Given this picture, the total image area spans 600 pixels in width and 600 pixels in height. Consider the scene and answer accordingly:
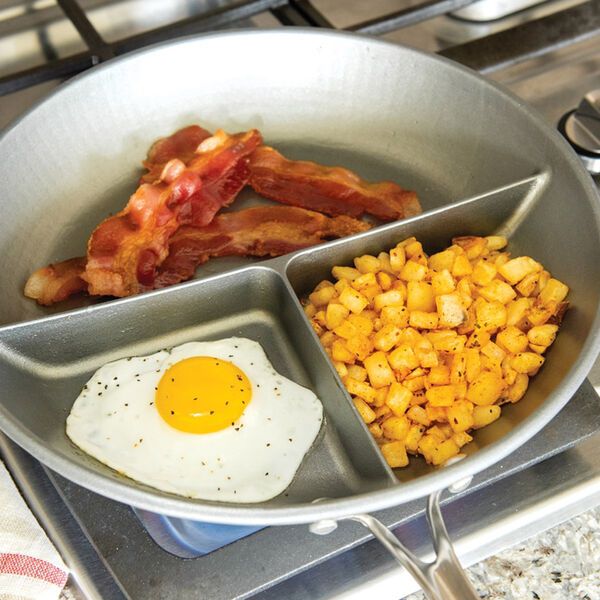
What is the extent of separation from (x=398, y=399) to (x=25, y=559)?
0.61 meters

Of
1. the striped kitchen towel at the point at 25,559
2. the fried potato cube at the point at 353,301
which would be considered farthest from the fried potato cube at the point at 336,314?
the striped kitchen towel at the point at 25,559

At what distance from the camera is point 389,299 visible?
1.40 meters

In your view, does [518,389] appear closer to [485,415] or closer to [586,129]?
[485,415]

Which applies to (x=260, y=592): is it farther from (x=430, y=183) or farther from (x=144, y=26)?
(x=144, y=26)

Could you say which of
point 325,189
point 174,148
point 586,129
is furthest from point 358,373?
point 586,129

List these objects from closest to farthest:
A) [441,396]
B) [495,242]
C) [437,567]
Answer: [437,567] < [441,396] < [495,242]

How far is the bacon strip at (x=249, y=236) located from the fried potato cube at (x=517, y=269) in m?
0.30

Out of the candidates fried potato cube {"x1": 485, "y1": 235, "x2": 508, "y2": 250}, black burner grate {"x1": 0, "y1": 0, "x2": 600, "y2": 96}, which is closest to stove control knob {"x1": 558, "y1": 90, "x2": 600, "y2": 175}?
black burner grate {"x1": 0, "y1": 0, "x2": 600, "y2": 96}

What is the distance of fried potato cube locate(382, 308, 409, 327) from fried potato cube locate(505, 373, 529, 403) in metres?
0.20

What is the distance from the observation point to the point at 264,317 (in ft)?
4.96

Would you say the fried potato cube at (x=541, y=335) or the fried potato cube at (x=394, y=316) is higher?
the fried potato cube at (x=394, y=316)

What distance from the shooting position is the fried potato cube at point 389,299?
1397mm

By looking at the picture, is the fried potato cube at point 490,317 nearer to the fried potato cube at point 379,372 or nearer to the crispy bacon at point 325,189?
the fried potato cube at point 379,372

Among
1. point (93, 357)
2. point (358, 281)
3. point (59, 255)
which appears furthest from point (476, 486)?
point (59, 255)
